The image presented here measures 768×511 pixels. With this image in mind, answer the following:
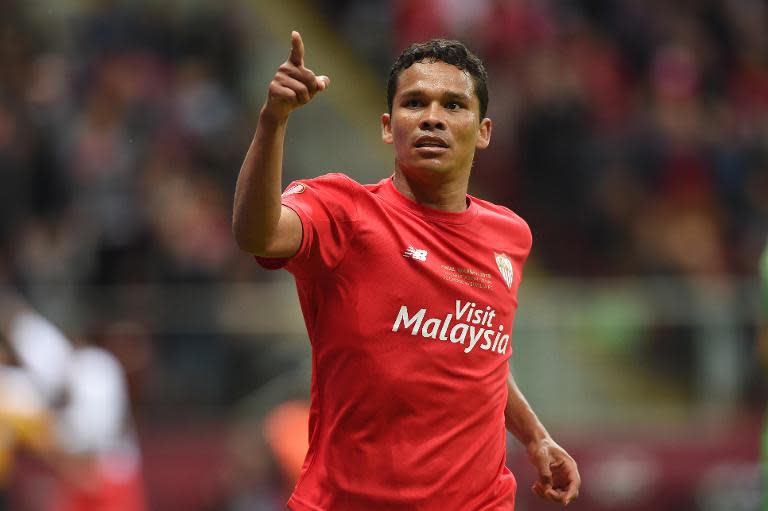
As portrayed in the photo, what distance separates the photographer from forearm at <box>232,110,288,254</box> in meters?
3.87

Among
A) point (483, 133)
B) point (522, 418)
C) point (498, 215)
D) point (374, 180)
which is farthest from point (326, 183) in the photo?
point (374, 180)

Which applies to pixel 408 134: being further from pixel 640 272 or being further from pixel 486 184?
pixel 486 184

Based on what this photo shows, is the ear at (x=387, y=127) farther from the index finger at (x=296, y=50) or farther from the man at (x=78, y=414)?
the man at (x=78, y=414)

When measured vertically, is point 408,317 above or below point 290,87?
below

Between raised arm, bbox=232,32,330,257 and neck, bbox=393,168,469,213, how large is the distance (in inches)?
27.9

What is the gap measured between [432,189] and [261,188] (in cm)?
86

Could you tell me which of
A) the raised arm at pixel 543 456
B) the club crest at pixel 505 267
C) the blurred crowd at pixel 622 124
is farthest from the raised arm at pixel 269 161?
the blurred crowd at pixel 622 124

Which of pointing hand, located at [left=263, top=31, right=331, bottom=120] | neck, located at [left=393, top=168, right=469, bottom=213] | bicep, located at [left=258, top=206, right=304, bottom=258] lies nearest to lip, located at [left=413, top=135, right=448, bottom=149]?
neck, located at [left=393, top=168, right=469, bottom=213]

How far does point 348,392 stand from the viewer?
439 centimetres

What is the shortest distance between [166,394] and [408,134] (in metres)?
7.31

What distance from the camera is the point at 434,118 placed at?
4.45 m

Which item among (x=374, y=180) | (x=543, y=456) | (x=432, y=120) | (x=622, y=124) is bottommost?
(x=543, y=456)

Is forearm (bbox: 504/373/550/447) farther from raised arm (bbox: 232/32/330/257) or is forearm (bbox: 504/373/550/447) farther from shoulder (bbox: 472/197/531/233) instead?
raised arm (bbox: 232/32/330/257)

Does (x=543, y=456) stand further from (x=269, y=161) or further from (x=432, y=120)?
(x=269, y=161)
